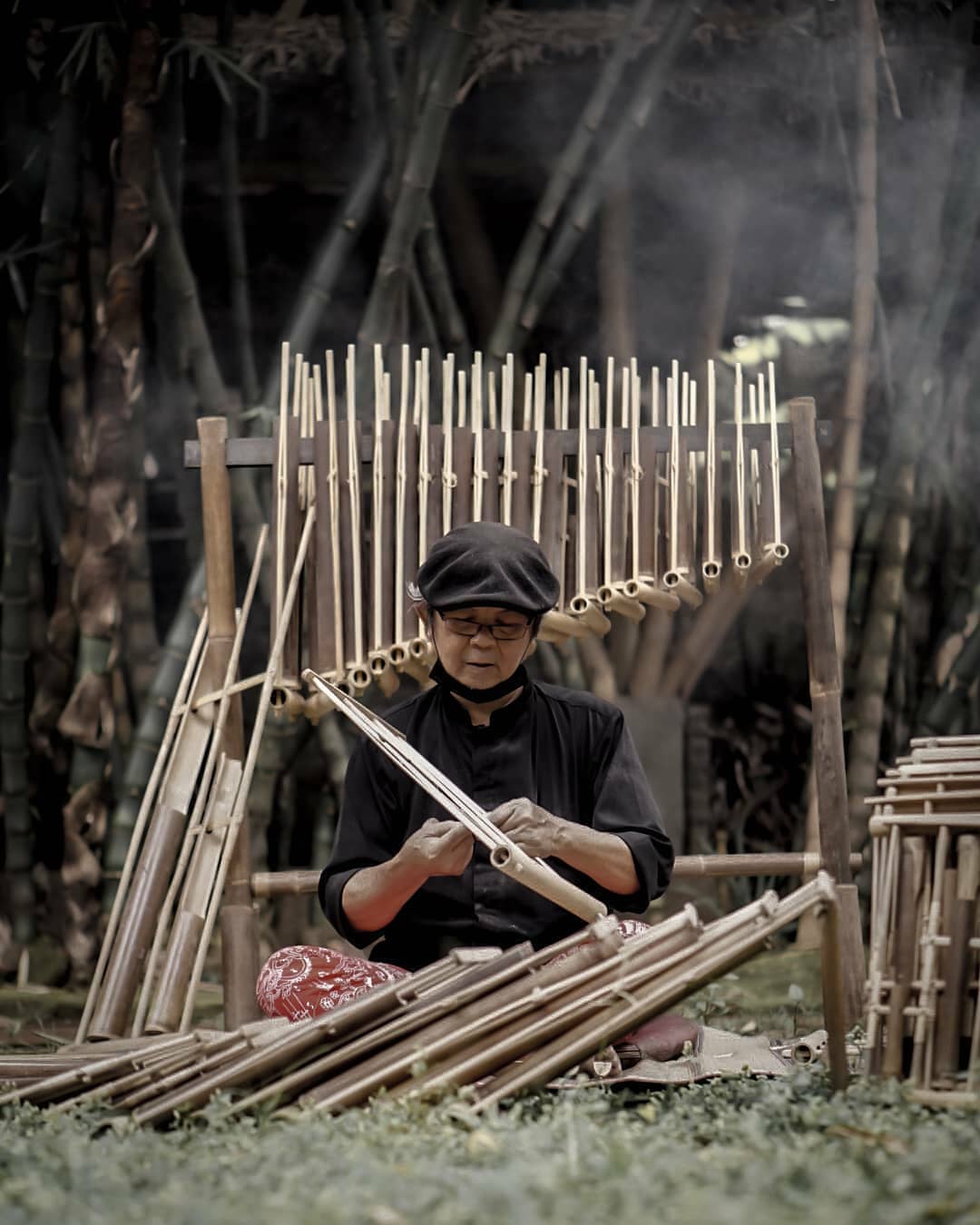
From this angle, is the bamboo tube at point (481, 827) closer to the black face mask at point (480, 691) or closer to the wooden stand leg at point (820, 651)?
the black face mask at point (480, 691)

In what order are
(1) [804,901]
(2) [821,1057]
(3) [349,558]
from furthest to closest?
(3) [349,558], (2) [821,1057], (1) [804,901]

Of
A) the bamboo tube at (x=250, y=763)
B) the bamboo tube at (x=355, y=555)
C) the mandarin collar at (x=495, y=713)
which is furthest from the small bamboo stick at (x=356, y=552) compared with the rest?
the mandarin collar at (x=495, y=713)

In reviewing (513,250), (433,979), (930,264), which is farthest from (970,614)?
(433,979)

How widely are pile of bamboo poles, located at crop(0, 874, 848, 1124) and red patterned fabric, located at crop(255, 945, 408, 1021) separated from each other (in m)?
0.44

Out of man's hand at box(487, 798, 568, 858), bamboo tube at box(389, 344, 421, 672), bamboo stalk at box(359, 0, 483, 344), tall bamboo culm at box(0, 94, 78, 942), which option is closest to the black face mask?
man's hand at box(487, 798, 568, 858)

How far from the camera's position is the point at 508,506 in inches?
153

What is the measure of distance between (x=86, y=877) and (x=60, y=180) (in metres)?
2.24

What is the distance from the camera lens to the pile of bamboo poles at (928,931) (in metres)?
2.58

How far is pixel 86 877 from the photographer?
5074 mm

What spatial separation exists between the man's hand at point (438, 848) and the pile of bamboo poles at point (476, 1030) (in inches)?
9.3

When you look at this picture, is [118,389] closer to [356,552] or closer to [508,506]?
[356,552]

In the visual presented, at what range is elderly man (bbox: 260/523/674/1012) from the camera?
309cm

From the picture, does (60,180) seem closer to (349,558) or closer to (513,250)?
(513,250)

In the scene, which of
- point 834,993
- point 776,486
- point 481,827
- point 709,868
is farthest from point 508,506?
point 834,993
